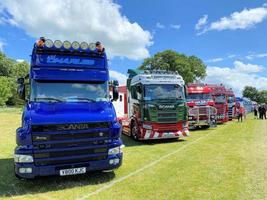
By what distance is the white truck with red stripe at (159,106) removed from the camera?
14.8 m

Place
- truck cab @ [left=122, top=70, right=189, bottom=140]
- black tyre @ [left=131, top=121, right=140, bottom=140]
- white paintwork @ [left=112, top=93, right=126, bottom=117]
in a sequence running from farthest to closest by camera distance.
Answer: white paintwork @ [left=112, top=93, right=126, bottom=117], black tyre @ [left=131, top=121, right=140, bottom=140], truck cab @ [left=122, top=70, right=189, bottom=140]

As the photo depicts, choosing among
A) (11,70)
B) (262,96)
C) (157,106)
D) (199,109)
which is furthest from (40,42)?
(262,96)

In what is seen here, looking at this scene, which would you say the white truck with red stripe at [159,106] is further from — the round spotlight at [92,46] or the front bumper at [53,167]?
the front bumper at [53,167]

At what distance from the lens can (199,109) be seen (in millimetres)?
21406

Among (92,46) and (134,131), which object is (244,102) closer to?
(134,131)

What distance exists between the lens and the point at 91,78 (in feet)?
28.9

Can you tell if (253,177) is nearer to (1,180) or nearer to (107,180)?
(107,180)

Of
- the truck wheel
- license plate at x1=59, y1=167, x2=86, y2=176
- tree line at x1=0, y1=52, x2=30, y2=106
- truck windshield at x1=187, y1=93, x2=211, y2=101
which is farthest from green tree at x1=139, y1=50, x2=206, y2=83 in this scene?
license plate at x1=59, y1=167, x2=86, y2=176

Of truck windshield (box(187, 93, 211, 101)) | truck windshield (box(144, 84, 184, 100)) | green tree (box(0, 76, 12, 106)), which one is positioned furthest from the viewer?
green tree (box(0, 76, 12, 106))

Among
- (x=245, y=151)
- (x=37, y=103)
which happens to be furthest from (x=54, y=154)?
(x=245, y=151)

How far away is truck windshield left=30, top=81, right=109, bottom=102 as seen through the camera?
8.22 meters

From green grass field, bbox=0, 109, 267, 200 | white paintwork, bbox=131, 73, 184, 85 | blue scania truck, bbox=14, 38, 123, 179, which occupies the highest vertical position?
white paintwork, bbox=131, 73, 184, 85

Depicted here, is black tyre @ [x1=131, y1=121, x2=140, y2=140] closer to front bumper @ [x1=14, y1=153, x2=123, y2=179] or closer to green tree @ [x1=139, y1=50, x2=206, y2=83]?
front bumper @ [x1=14, y1=153, x2=123, y2=179]

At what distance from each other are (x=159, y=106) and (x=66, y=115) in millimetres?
7768
